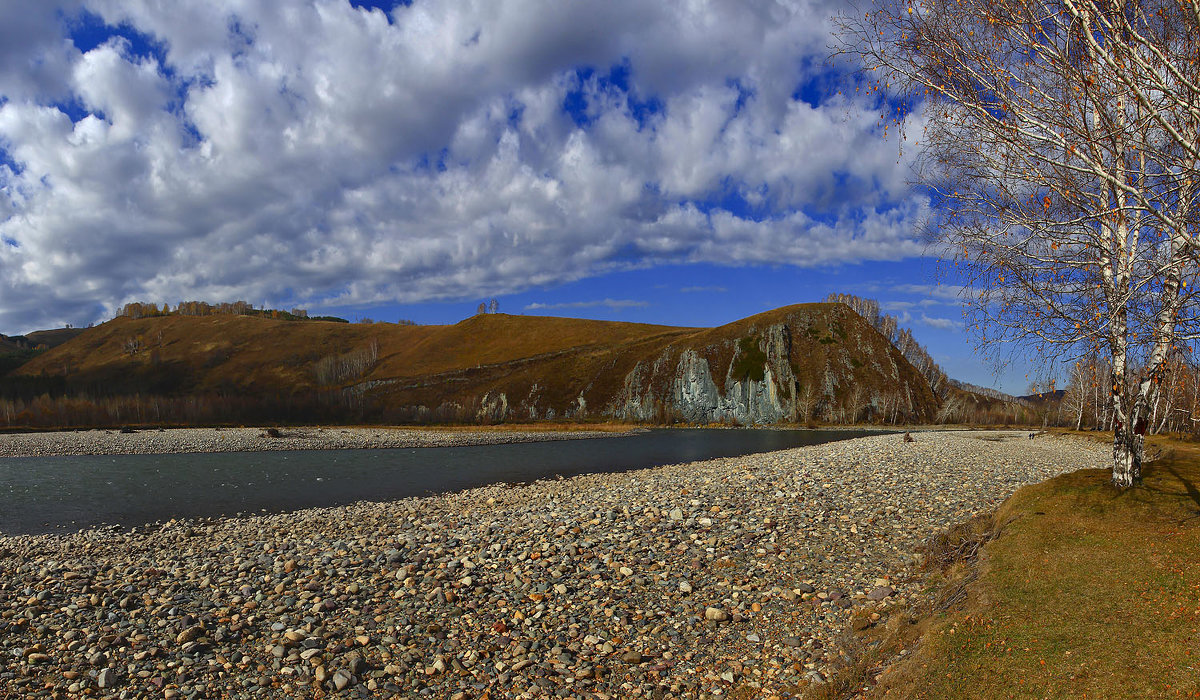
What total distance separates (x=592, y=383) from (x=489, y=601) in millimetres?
135059

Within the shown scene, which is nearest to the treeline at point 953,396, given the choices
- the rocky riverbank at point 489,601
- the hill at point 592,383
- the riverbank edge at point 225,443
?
the hill at point 592,383

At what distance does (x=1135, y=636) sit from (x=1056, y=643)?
77 cm

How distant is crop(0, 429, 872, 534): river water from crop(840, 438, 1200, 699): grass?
27.4 m

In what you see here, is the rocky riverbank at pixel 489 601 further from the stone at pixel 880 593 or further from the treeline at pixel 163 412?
the treeline at pixel 163 412

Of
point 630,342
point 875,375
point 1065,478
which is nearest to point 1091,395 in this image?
point 875,375

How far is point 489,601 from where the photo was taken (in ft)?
38.9

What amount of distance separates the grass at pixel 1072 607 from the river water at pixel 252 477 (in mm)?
27420

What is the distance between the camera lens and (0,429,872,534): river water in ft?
89.8

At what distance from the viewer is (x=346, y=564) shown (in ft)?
47.1

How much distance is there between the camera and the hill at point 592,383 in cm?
12812

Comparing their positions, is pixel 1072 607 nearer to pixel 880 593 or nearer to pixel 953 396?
pixel 880 593

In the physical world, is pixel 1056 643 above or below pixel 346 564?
above

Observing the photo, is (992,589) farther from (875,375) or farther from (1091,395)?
(875,375)

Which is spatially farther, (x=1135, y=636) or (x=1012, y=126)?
(x=1012, y=126)
